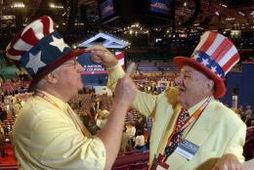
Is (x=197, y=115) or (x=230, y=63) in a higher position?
(x=230, y=63)

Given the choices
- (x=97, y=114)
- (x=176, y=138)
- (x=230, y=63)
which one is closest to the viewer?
(x=176, y=138)

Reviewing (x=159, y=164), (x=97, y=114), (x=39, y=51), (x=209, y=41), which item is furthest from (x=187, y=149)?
(x=97, y=114)

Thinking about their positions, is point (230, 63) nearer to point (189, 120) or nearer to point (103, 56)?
point (189, 120)

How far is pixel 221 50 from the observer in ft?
9.30

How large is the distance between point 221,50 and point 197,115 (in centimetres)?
50

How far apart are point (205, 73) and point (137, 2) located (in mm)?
4948

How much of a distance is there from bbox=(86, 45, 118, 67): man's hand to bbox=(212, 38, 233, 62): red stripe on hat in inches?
30.1

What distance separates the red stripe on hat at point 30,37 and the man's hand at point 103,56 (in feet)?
A: 2.41

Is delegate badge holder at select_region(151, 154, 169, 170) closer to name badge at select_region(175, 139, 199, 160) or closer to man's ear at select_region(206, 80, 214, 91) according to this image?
name badge at select_region(175, 139, 199, 160)

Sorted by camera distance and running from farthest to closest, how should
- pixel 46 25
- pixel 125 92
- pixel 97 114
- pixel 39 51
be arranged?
pixel 97 114
pixel 46 25
pixel 39 51
pixel 125 92

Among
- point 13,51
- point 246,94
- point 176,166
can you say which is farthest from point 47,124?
point 246,94

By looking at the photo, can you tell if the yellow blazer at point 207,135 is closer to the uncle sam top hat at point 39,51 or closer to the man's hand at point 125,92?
the man's hand at point 125,92

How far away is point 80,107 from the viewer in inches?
703

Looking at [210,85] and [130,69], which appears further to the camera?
[210,85]
